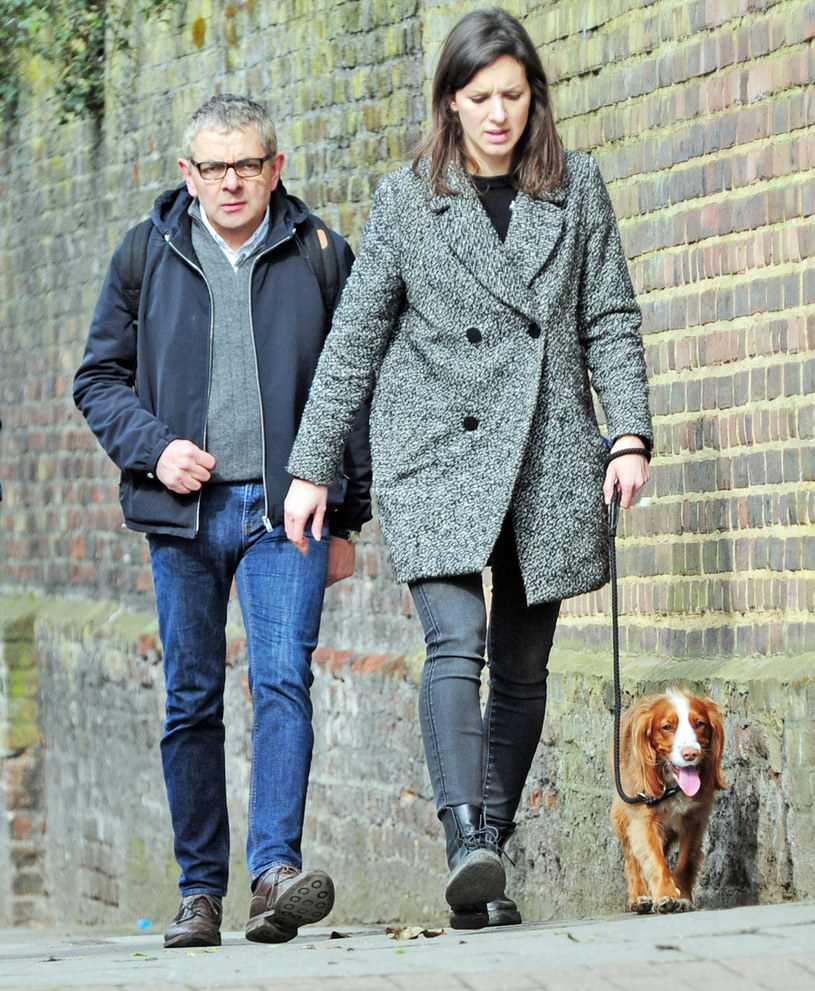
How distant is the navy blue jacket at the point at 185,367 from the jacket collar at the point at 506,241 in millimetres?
515

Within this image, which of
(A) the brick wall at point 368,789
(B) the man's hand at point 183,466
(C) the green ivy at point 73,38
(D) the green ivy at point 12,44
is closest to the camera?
(B) the man's hand at point 183,466

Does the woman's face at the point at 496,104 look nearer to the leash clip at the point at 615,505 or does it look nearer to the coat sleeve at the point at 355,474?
the coat sleeve at the point at 355,474

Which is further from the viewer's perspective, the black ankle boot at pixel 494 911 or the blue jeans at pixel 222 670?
the blue jeans at pixel 222 670

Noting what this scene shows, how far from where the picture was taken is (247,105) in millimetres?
4891

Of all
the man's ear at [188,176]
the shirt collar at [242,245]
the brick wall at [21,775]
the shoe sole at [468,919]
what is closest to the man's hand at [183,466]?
the shirt collar at [242,245]

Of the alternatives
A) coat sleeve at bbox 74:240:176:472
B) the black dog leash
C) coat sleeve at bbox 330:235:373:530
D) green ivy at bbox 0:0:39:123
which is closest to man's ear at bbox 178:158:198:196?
coat sleeve at bbox 74:240:176:472

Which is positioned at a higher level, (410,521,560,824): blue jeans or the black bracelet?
the black bracelet

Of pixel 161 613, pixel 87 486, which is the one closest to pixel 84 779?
pixel 87 486

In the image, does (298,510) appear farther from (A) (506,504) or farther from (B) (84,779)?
(B) (84,779)

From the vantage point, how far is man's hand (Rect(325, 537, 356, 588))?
499cm

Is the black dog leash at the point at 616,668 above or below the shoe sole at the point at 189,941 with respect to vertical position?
above

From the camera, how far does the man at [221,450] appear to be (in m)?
4.80

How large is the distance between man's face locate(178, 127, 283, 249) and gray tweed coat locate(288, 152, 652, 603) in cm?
38

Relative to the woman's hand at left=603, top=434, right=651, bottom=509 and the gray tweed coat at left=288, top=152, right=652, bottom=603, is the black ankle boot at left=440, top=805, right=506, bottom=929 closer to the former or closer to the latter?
the gray tweed coat at left=288, top=152, right=652, bottom=603
